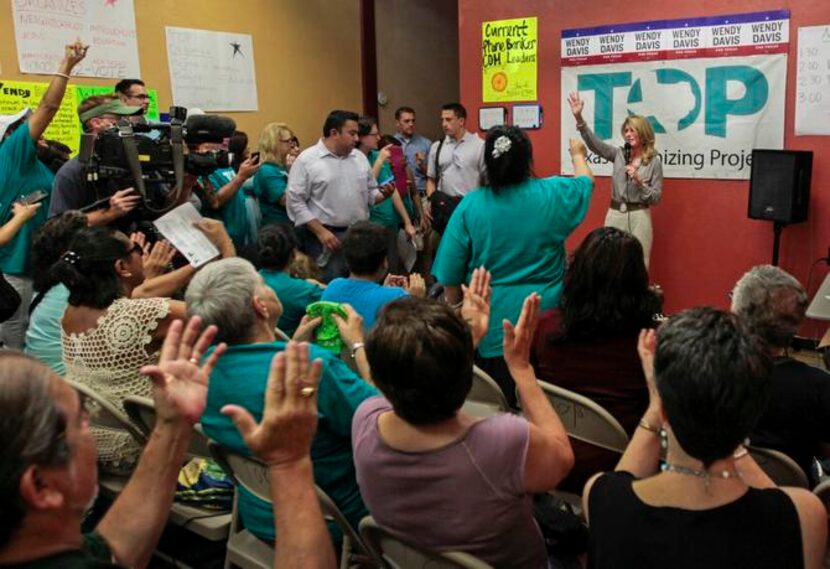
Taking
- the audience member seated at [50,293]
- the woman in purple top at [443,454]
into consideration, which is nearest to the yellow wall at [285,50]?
the audience member seated at [50,293]

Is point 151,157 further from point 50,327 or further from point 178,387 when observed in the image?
point 178,387

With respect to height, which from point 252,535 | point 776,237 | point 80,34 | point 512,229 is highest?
point 80,34

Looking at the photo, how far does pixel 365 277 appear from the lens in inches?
117

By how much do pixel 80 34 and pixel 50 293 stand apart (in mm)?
3314

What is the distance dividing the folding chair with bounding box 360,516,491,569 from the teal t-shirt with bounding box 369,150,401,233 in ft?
12.7

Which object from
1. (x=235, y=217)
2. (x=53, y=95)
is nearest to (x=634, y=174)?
(x=235, y=217)

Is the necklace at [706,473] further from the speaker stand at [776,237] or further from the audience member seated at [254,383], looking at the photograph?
the speaker stand at [776,237]

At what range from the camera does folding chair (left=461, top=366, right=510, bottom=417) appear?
7.84 feet

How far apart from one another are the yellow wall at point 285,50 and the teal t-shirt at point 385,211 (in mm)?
1371

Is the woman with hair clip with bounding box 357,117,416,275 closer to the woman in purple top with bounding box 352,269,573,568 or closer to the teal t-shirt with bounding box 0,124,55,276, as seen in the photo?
the teal t-shirt with bounding box 0,124,55,276

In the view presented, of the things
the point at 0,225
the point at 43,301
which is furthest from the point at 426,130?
the point at 43,301

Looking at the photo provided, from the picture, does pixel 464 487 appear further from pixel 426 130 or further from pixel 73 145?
pixel 426 130

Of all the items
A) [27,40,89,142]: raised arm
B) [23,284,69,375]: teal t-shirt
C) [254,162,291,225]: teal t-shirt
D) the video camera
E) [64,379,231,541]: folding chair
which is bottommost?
[64,379,231,541]: folding chair

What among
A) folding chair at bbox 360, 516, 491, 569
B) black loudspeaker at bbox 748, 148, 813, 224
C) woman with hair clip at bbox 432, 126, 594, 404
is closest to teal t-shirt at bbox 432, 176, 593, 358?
woman with hair clip at bbox 432, 126, 594, 404
